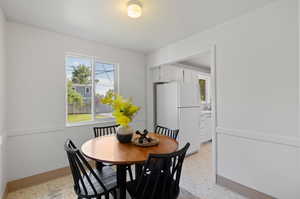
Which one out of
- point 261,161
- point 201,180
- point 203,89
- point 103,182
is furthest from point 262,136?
point 203,89

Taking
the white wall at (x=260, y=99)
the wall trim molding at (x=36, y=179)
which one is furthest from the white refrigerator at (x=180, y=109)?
the wall trim molding at (x=36, y=179)

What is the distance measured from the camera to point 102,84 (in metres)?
3.12

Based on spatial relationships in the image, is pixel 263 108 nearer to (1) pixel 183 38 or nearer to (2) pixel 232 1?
(2) pixel 232 1

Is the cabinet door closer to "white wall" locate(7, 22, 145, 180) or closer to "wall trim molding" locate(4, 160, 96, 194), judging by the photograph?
"white wall" locate(7, 22, 145, 180)

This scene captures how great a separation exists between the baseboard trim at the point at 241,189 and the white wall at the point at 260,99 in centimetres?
6

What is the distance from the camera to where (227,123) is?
213 cm

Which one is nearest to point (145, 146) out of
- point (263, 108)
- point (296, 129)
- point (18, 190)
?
point (263, 108)

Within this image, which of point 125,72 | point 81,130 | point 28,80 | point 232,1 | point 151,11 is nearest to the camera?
point 232,1

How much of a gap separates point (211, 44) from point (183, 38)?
592 millimetres

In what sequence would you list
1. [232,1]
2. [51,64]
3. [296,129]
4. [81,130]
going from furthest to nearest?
[81,130] → [51,64] → [232,1] → [296,129]

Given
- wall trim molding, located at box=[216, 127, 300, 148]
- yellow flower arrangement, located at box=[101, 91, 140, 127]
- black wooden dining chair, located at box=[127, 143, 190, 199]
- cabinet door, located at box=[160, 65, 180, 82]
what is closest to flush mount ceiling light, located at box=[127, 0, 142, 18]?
yellow flower arrangement, located at box=[101, 91, 140, 127]

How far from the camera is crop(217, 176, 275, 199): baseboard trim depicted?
5.95 feet

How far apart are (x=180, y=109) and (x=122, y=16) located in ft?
6.81

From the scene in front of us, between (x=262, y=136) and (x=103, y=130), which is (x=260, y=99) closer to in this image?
(x=262, y=136)
